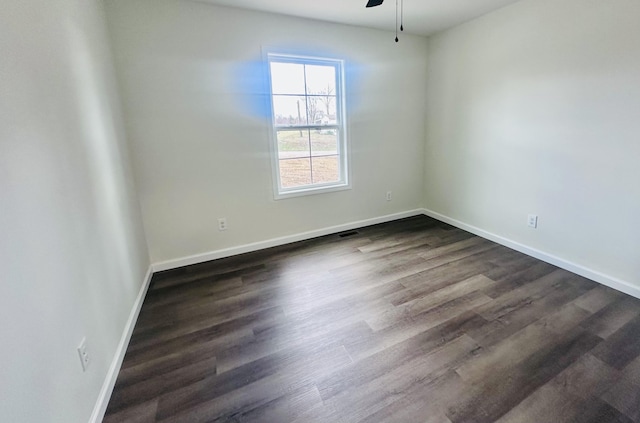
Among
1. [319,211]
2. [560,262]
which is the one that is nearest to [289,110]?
[319,211]

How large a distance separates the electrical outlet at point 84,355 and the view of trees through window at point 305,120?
7.29 feet

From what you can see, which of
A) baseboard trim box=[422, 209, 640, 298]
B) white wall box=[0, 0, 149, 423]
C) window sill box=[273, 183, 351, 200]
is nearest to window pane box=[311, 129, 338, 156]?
window sill box=[273, 183, 351, 200]

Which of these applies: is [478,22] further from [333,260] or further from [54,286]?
[54,286]

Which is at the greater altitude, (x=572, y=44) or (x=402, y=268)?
(x=572, y=44)

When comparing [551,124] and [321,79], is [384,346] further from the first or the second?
[321,79]

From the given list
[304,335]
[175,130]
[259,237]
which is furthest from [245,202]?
[304,335]

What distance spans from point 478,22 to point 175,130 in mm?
3279

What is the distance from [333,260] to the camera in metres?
2.87

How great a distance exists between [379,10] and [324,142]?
4.60ft

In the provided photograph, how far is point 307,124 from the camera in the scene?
3217 mm

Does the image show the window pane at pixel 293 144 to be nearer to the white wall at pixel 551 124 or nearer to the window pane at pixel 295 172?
the window pane at pixel 295 172

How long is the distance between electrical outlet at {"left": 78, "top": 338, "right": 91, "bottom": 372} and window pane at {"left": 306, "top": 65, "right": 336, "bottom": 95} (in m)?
2.88

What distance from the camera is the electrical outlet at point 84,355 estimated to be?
1239 mm

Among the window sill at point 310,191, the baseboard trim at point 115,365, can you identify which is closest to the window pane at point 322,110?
the window sill at point 310,191
